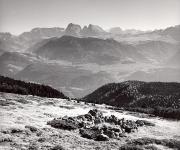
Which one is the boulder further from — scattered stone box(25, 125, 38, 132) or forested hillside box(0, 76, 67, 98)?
forested hillside box(0, 76, 67, 98)

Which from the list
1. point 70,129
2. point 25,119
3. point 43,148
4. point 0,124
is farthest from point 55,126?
point 43,148

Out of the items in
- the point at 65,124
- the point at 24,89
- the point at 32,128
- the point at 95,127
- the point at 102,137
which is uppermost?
the point at 24,89

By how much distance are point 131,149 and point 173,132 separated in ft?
65.3

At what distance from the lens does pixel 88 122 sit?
54.2 m

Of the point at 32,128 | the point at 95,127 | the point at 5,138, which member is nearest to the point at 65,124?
the point at 95,127

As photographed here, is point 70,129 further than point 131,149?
Yes

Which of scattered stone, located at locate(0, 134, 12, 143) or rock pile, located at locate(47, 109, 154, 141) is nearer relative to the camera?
scattered stone, located at locate(0, 134, 12, 143)

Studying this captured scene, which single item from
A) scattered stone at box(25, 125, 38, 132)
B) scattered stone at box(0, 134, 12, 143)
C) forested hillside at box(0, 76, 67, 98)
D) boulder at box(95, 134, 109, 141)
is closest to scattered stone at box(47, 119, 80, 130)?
scattered stone at box(25, 125, 38, 132)

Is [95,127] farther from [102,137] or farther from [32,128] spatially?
[32,128]

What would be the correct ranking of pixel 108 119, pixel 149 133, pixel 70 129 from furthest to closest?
pixel 108 119 < pixel 149 133 < pixel 70 129

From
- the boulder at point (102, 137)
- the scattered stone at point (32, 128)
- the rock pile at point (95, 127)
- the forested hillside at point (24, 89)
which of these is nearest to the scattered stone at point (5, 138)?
the scattered stone at point (32, 128)

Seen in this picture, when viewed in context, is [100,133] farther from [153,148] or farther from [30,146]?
[30,146]

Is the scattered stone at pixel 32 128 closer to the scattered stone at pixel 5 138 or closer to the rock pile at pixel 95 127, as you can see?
the rock pile at pixel 95 127

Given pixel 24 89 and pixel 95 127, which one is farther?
pixel 24 89
